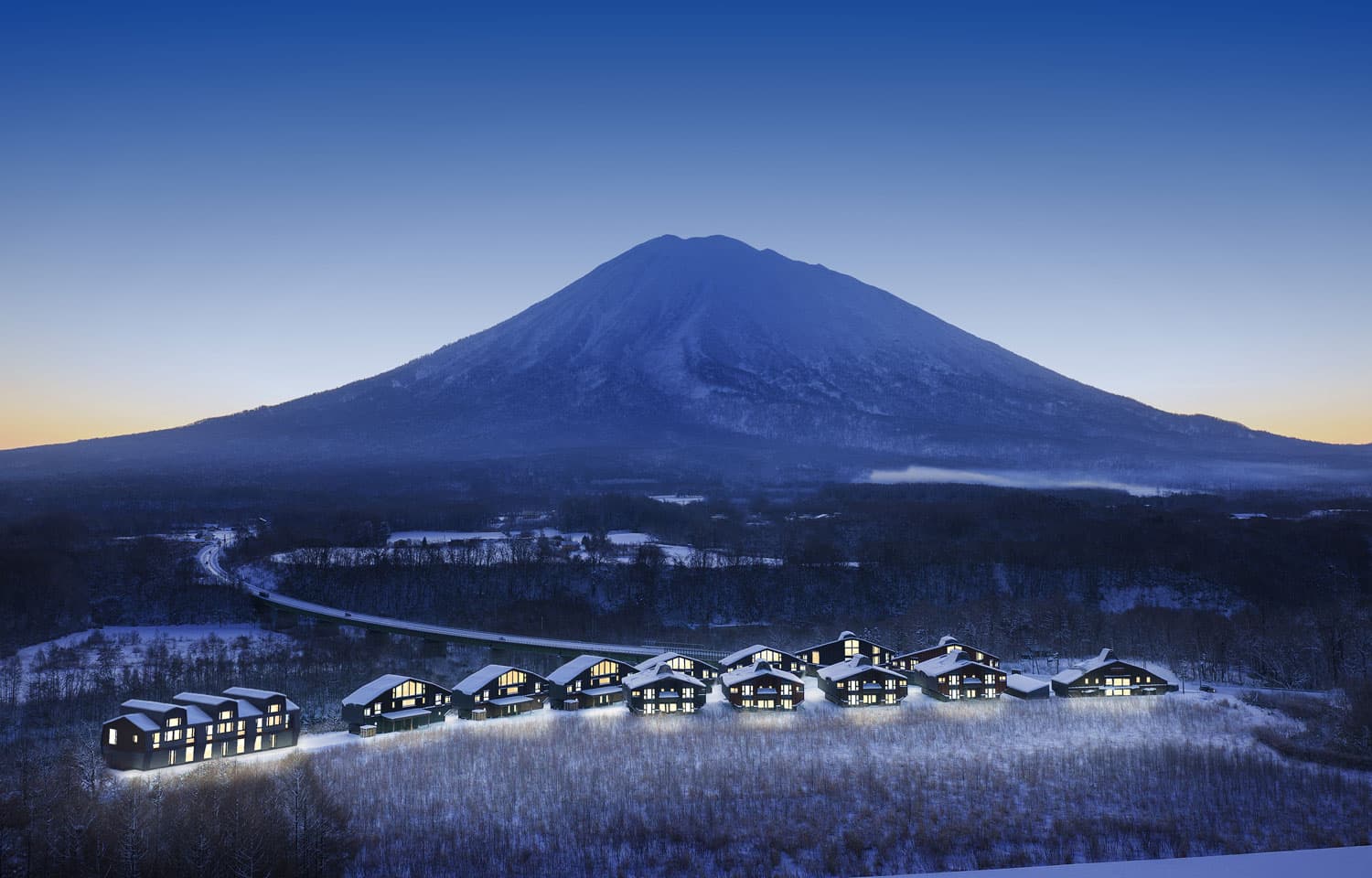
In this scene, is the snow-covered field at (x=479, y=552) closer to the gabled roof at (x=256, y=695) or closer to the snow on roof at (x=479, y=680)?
the snow on roof at (x=479, y=680)

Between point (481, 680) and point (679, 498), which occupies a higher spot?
point (679, 498)

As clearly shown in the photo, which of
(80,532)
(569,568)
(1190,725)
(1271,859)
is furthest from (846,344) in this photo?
(1271,859)

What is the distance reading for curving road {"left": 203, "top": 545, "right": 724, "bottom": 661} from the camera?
95.9 ft

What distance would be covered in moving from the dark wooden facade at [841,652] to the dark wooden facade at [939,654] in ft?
1.17

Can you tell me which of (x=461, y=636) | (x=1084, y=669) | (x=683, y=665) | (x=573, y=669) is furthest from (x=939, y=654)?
(x=461, y=636)

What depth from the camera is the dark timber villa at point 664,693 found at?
22.8m

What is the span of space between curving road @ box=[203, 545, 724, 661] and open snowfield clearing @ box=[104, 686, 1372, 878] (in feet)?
23.0

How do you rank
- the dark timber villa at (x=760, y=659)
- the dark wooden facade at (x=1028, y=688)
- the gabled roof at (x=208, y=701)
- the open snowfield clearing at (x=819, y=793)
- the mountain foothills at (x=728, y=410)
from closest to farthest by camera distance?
the open snowfield clearing at (x=819, y=793), the gabled roof at (x=208, y=701), the dark wooden facade at (x=1028, y=688), the dark timber villa at (x=760, y=659), the mountain foothills at (x=728, y=410)

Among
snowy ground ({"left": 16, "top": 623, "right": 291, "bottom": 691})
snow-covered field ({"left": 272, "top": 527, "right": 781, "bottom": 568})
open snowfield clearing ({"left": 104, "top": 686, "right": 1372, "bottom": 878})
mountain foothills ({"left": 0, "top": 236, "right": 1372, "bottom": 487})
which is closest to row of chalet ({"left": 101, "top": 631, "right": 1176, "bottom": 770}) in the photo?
open snowfield clearing ({"left": 104, "top": 686, "right": 1372, "bottom": 878})

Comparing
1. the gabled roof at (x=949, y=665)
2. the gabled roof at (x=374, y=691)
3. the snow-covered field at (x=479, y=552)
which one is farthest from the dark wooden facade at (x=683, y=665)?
the snow-covered field at (x=479, y=552)

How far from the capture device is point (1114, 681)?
24.9 m

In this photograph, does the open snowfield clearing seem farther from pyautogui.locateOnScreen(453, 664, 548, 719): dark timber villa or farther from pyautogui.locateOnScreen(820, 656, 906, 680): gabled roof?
pyautogui.locateOnScreen(820, 656, 906, 680): gabled roof

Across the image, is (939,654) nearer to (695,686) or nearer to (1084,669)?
(1084,669)

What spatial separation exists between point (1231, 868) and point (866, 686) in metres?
19.2
